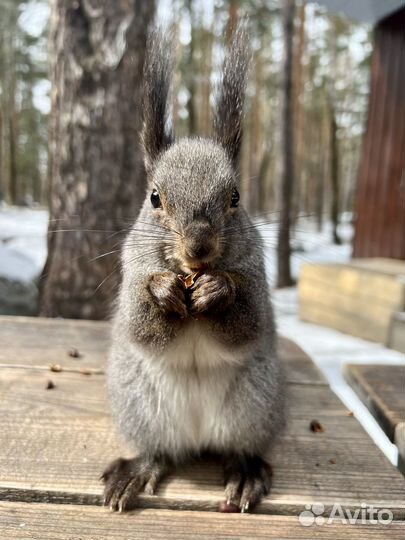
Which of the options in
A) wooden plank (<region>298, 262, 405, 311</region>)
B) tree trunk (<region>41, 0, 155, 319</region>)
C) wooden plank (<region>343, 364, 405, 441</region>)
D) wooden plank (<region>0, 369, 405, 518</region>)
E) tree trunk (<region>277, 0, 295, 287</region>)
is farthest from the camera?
tree trunk (<region>277, 0, 295, 287</region>)

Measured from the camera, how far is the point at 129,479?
877 millimetres

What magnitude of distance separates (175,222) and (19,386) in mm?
663

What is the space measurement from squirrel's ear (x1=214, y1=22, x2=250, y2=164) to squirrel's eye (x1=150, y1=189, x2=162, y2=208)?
213mm

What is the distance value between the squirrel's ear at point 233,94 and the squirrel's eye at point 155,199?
0.21m

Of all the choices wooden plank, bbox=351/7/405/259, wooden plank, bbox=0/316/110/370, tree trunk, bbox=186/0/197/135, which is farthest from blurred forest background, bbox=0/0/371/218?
wooden plank, bbox=0/316/110/370

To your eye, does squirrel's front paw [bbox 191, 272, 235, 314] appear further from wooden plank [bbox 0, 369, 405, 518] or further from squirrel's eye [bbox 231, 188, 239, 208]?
wooden plank [bbox 0, 369, 405, 518]

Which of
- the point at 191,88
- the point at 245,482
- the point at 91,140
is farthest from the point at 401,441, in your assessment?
the point at 191,88

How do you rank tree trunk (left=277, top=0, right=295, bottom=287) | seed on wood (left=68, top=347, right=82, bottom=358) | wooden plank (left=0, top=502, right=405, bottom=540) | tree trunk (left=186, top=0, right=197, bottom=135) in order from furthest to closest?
tree trunk (left=186, top=0, right=197, bottom=135) < tree trunk (left=277, top=0, right=295, bottom=287) < seed on wood (left=68, top=347, right=82, bottom=358) < wooden plank (left=0, top=502, right=405, bottom=540)

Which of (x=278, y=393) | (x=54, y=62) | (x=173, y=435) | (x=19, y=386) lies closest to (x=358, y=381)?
(x=278, y=393)

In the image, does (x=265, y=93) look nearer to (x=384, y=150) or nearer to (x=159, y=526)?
(x=384, y=150)

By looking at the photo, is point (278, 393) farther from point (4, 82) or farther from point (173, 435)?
point (4, 82)

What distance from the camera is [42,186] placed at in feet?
85.8

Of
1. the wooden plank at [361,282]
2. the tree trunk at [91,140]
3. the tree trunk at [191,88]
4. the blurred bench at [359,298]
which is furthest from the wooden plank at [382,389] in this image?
the tree trunk at [191,88]

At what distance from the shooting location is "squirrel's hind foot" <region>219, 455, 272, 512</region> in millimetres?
844
